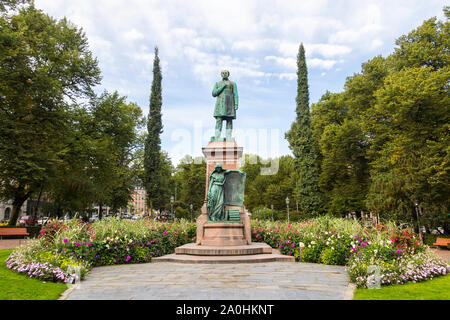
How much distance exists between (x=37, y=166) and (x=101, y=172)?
25.6ft

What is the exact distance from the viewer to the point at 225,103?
42.3ft

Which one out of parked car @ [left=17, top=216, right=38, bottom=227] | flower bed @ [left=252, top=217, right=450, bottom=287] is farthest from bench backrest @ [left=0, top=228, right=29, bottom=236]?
flower bed @ [left=252, top=217, right=450, bottom=287]

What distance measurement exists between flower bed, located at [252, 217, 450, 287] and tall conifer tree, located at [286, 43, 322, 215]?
734 inches

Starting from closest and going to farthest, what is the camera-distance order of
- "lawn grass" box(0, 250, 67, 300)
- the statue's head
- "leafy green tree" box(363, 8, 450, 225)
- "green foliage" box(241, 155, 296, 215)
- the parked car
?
"lawn grass" box(0, 250, 67, 300) < the statue's head < "leafy green tree" box(363, 8, 450, 225) < the parked car < "green foliage" box(241, 155, 296, 215)

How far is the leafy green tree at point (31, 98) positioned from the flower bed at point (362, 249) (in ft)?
44.7

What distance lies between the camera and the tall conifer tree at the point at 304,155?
98.9 feet

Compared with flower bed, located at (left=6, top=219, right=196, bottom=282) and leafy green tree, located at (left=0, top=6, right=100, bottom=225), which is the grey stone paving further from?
leafy green tree, located at (left=0, top=6, right=100, bottom=225)

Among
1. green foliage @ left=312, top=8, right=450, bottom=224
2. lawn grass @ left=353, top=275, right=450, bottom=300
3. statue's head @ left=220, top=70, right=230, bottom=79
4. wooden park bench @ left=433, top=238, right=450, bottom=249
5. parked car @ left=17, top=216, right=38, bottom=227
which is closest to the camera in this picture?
lawn grass @ left=353, top=275, right=450, bottom=300

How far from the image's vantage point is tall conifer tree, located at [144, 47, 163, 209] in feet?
113

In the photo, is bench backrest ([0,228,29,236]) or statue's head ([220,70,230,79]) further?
bench backrest ([0,228,29,236])

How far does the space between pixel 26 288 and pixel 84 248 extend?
2.88 metres

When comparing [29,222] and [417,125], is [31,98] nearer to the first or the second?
[29,222]

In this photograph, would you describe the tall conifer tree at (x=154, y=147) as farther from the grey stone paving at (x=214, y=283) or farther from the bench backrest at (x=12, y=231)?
the grey stone paving at (x=214, y=283)
